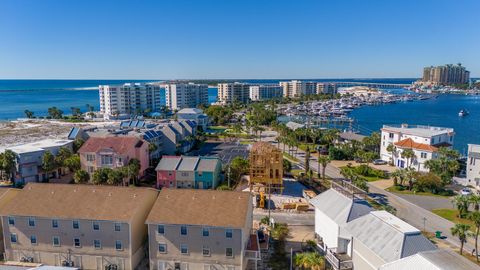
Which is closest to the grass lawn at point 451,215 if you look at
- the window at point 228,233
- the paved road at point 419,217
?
the paved road at point 419,217

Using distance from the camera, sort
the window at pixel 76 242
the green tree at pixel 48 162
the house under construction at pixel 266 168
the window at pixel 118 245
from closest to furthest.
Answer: the window at pixel 118 245 < the window at pixel 76 242 < the house under construction at pixel 266 168 < the green tree at pixel 48 162

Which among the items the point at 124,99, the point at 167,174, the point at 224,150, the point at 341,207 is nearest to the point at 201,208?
the point at 341,207

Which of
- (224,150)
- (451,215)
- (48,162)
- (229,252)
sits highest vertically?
(48,162)

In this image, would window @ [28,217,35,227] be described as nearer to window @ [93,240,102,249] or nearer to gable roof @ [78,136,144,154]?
window @ [93,240,102,249]

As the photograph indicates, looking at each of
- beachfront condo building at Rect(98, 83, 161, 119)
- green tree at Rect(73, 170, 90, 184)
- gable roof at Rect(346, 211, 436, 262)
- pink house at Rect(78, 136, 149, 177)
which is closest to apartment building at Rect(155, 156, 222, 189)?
pink house at Rect(78, 136, 149, 177)

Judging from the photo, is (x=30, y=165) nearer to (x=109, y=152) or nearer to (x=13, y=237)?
(x=109, y=152)

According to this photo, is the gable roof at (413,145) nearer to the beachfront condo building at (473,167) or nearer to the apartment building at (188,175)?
the beachfront condo building at (473,167)

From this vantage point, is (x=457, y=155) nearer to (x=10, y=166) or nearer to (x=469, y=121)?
(x=10, y=166)
